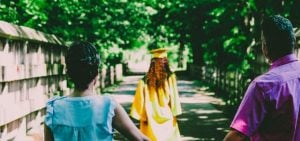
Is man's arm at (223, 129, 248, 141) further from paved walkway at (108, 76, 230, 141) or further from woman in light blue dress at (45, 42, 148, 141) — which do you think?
paved walkway at (108, 76, 230, 141)

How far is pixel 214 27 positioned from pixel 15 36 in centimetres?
1510

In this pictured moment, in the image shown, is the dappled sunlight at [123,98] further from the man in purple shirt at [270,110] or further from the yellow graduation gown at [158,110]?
the man in purple shirt at [270,110]

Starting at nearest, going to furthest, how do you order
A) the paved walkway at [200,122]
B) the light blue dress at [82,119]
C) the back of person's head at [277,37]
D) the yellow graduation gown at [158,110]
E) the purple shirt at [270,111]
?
the purple shirt at [270,111] → the back of person's head at [277,37] → the light blue dress at [82,119] → the yellow graduation gown at [158,110] → the paved walkway at [200,122]

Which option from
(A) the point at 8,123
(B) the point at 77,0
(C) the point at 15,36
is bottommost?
(A) the point at 8,123

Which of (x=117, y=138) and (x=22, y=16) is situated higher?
(x=22, y=16)

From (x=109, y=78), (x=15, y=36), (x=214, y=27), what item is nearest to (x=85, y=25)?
(x=214, y=27)

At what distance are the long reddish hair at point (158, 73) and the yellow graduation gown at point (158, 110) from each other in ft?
0.22

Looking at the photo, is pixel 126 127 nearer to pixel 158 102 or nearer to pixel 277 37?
pixel 277 37

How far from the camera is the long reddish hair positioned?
8547mm

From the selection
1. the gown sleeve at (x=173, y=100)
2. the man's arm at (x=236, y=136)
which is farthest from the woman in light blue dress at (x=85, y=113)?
the gown sleeve at (x=173, y=100)

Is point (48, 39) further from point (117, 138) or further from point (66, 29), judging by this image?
point (66, 29)

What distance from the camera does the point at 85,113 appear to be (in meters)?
3.37

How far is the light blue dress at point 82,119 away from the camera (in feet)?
10.9

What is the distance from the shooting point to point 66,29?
1367 cm
